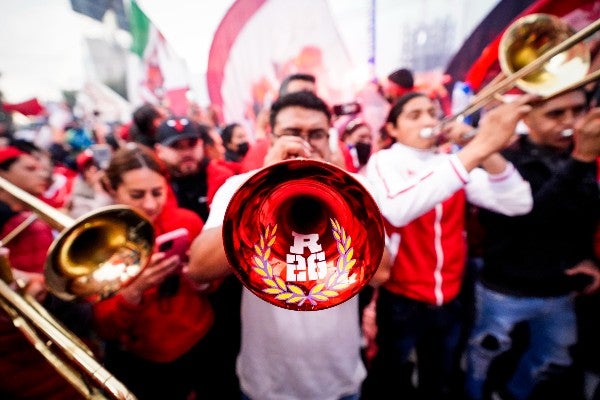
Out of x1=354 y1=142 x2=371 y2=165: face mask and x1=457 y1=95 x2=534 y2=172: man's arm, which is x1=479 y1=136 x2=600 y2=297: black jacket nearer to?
x1=457 y1=95 x2=534 y2=172: man's arm

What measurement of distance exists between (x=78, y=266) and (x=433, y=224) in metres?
1.92

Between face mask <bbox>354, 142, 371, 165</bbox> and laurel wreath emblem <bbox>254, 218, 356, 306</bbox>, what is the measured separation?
2589 mm

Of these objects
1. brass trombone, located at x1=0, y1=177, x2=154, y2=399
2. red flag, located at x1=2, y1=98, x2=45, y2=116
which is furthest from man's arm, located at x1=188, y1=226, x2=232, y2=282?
red flag, located at x1=2, y1=98, x2=45, y2=116

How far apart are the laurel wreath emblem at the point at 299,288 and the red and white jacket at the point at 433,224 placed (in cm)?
83

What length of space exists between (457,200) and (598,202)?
922mm

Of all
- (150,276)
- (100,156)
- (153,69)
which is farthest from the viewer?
(153,69)

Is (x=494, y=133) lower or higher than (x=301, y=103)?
lower

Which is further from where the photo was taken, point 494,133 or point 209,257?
point 494,133

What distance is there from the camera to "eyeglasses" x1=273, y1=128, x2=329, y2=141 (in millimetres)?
1442

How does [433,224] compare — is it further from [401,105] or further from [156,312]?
[156,312]

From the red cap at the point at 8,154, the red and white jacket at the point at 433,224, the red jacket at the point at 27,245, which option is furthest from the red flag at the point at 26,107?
Answer: the red and white jacket at the point at 433,224

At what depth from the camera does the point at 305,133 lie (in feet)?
4.75

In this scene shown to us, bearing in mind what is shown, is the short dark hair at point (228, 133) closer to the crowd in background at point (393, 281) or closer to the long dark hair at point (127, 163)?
the crowd in background at point (393, 281)

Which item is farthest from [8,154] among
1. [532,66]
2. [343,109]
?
[532,66]
